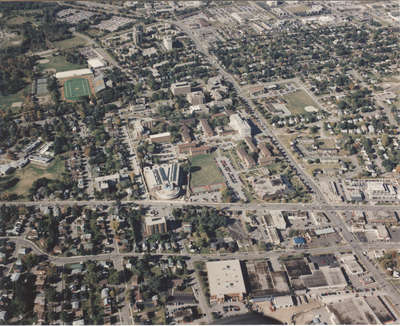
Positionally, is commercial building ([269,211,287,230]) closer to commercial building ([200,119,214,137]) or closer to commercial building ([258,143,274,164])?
commercial building ([258,143,274,164])

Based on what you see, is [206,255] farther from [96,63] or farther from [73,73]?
[96,63]

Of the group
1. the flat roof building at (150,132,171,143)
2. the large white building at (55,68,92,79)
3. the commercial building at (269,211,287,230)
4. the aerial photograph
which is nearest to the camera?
the aerial photograph

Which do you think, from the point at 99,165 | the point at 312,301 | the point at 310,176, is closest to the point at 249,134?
the point at 310,176

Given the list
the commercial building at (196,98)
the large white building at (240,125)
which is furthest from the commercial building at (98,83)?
the large white building at (240,125)

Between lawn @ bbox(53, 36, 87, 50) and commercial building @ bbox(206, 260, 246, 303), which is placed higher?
lawn @ bbox(53, 36, 87, 50)

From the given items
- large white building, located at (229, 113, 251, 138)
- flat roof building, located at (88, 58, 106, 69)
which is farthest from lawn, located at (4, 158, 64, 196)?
flat roof building, located at (88, 58, 106, 69)
